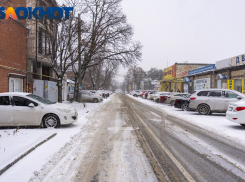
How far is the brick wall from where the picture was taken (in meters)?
13.7

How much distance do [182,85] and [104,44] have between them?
2342 centimetres

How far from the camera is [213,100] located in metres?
12.4

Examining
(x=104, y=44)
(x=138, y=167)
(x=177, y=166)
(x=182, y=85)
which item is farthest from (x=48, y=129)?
(x=182, y=85)

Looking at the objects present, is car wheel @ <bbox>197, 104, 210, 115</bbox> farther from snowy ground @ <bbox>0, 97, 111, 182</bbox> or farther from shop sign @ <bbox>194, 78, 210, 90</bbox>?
shop sign @ <bbox>194, 78, 210, 90</bbox>

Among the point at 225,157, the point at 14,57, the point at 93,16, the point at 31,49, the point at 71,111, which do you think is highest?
the point at 93,16

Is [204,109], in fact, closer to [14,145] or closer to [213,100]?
[213,100]

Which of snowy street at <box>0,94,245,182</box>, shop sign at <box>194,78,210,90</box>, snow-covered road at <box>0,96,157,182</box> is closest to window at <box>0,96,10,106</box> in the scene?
snowy street at <box>0,94,245,182</box>

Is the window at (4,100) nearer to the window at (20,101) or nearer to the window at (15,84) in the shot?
the window at (20,101)

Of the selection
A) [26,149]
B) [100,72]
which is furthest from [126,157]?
[100,72]

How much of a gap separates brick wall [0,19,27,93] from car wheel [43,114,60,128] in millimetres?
7120

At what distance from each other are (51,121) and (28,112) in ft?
3.08

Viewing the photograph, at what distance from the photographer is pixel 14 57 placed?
15.3 metres

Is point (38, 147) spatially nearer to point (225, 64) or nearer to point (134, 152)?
point (134, 152)

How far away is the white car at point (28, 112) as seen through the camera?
25.7 ft
